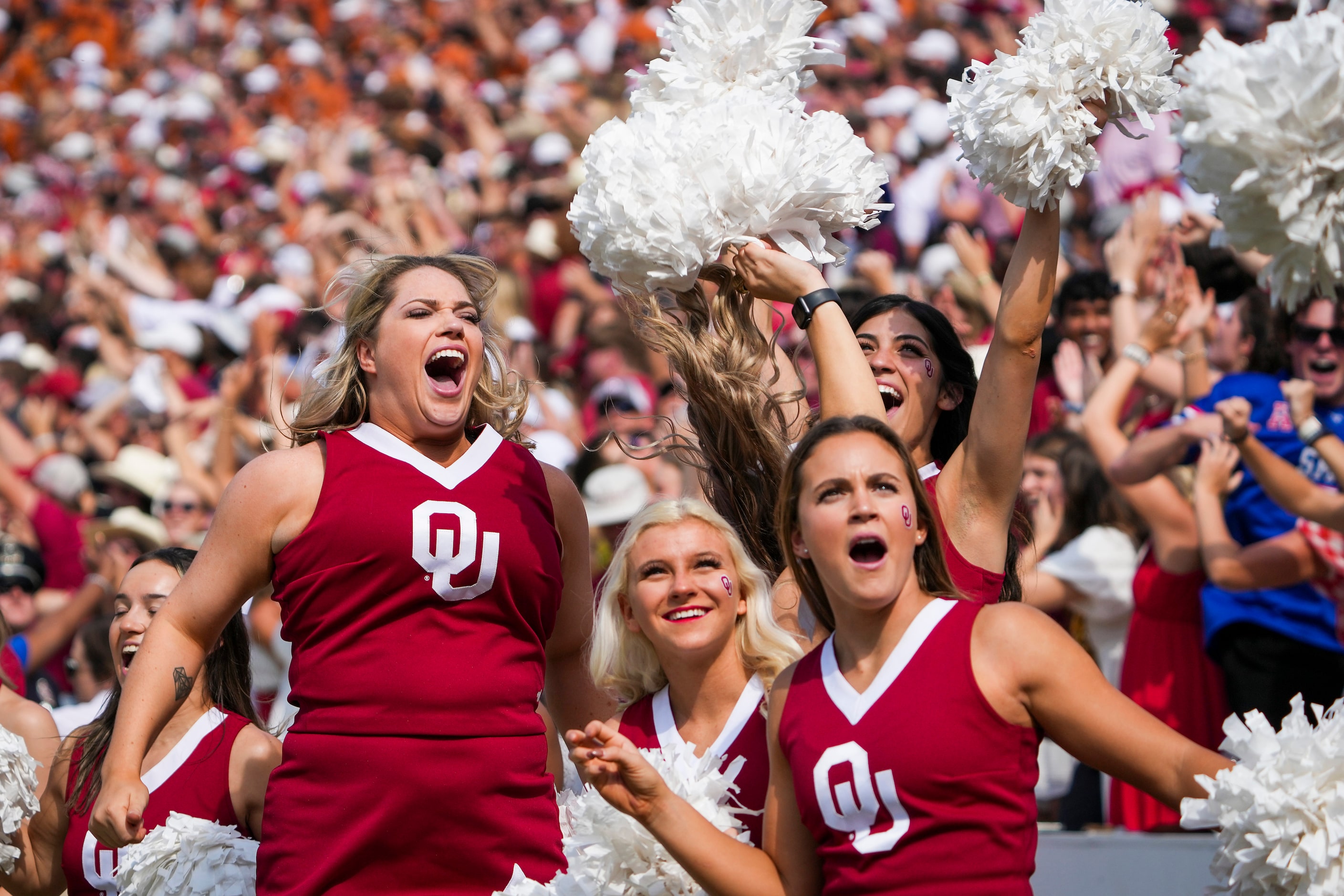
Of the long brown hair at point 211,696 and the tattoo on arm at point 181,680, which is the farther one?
the long brown hair at point 211,696

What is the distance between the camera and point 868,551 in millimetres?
2504

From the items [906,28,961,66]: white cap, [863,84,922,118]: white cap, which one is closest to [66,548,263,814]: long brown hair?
[863,84,922,118]: white cap

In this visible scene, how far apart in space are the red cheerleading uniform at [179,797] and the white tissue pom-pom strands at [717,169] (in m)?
1.47

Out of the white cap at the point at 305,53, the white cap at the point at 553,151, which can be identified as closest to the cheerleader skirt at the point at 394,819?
the white cap at the point at 553,151

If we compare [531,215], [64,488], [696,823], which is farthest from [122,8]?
[696,823]

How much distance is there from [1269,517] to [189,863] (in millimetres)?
3458

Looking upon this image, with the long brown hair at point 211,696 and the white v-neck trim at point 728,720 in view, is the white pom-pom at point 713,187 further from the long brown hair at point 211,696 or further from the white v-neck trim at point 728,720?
the long brown hair at point 211,696

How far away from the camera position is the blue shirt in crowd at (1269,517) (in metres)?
4.75

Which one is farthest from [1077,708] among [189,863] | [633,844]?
[189,863]

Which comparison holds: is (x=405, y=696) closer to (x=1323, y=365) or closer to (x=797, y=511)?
(x=797, y=511)

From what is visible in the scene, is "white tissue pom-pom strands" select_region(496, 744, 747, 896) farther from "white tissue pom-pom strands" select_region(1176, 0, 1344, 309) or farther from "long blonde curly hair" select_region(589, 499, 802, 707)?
"white tissue pom-pom strands" select_region(1176, 0, 1344, 309)

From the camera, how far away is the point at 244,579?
3.03 metres

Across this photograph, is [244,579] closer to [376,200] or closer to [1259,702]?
[1259,702]

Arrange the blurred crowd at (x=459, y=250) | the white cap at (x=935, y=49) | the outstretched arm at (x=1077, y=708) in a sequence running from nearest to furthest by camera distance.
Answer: the outstretched arm at (x=1077, y=708)
the blurred crowd at (x=459, y=250)
the white cap at (x=935, y=49)
